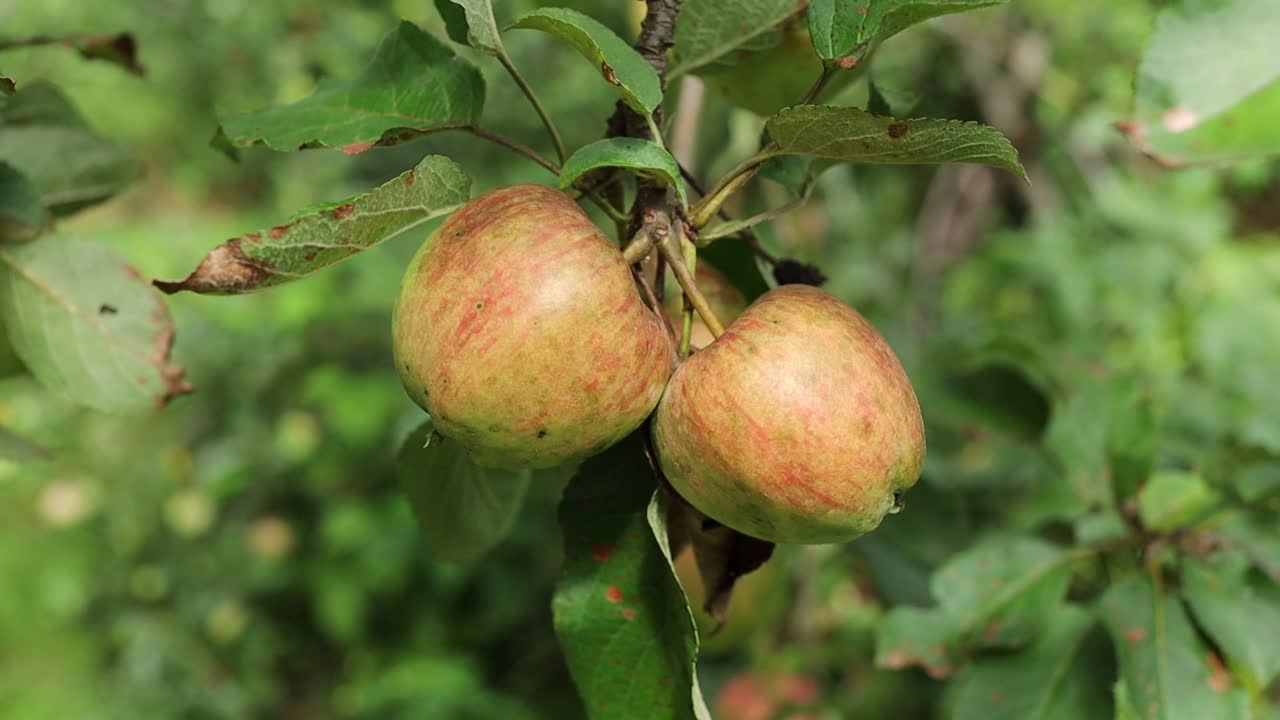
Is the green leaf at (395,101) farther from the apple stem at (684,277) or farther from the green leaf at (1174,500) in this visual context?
the green leaf at (1174,500)

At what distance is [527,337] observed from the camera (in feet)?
2.30

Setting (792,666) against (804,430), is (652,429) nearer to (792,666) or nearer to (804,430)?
(804,430)

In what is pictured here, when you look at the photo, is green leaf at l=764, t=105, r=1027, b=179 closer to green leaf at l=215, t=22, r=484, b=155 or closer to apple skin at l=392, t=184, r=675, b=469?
apple skin at l=392, t=184, r=675, b=469

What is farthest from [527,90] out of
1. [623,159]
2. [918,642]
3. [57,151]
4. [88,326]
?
[918,642]

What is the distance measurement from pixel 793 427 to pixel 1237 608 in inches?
30.1

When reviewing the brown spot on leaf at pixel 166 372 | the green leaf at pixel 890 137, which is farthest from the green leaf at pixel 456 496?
the green leaf at pixel 890 137

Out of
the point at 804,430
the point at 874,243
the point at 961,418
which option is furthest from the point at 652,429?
the point at 874,243

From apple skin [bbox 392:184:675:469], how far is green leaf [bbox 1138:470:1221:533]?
36.9 inches

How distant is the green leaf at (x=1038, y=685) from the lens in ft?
3.75

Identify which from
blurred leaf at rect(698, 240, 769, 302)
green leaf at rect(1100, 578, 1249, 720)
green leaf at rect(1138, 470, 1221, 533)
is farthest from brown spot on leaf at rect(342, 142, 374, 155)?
green leaf at rect(1138, 470, 1221, 533)

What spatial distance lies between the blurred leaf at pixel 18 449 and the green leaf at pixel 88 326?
0.10 m

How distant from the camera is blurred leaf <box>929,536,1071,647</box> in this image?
3.85 ft

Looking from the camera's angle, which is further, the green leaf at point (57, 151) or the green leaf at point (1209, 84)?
the green leaf at point (57, 151)

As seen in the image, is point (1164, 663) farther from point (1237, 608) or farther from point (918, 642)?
point (918, 642)
